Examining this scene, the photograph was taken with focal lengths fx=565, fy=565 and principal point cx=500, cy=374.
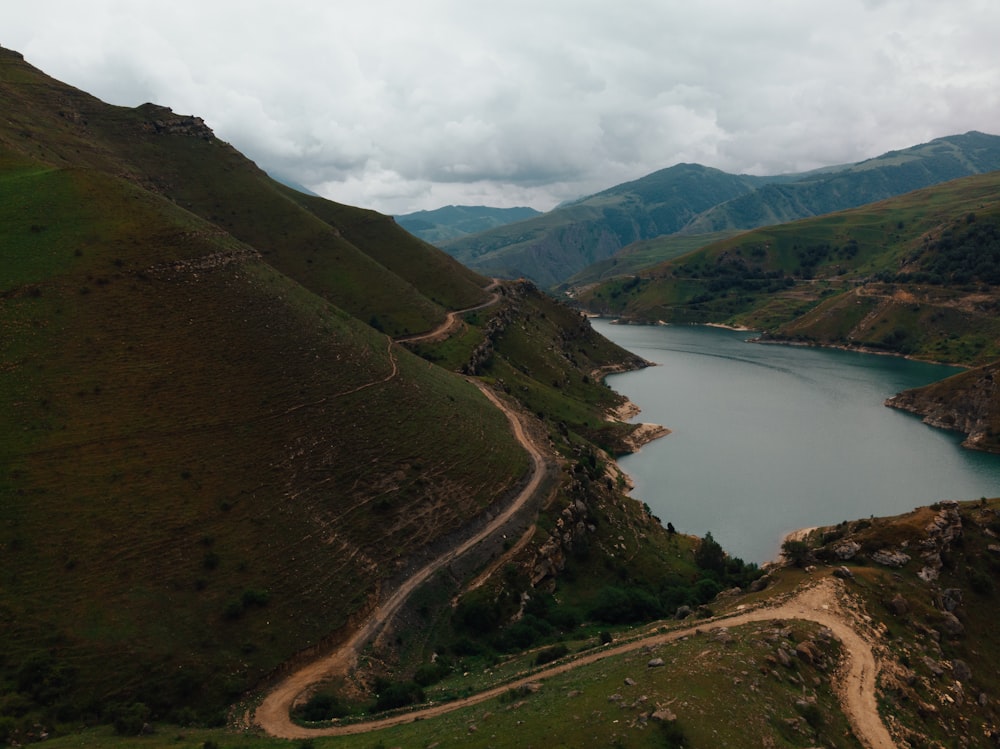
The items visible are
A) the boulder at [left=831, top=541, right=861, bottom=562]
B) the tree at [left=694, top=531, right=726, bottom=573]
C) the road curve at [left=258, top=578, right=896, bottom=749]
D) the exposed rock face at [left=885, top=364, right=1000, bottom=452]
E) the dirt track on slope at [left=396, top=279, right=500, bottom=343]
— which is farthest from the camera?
the exposed rock face at [left=885, top=364, right=1000, bottom=452]

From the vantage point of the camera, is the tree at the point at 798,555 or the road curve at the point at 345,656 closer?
the road curve at the point at 345,656

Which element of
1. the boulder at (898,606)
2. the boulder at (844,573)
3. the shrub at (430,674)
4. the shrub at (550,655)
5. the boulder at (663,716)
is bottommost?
the boulder at (898,606)

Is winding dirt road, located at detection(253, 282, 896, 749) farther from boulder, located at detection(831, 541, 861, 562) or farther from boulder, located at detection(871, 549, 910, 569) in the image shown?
boulder, located at detection(871, 549, 910, 569)

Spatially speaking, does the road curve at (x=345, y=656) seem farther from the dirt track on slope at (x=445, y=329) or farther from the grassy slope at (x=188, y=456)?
the dirt track on slope at (x=445, y=329)

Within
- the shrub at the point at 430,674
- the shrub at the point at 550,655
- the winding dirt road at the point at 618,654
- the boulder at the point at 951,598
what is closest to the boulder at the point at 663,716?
the winding dirt road at the point at 618,654

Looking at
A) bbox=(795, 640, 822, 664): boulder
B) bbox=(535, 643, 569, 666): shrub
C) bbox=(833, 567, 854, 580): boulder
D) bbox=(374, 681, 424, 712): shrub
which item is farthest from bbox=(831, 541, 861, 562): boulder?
bbox=(374, 681, 424, 712): shrub

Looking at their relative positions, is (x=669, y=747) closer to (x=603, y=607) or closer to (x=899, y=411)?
(x=603, y=607)
